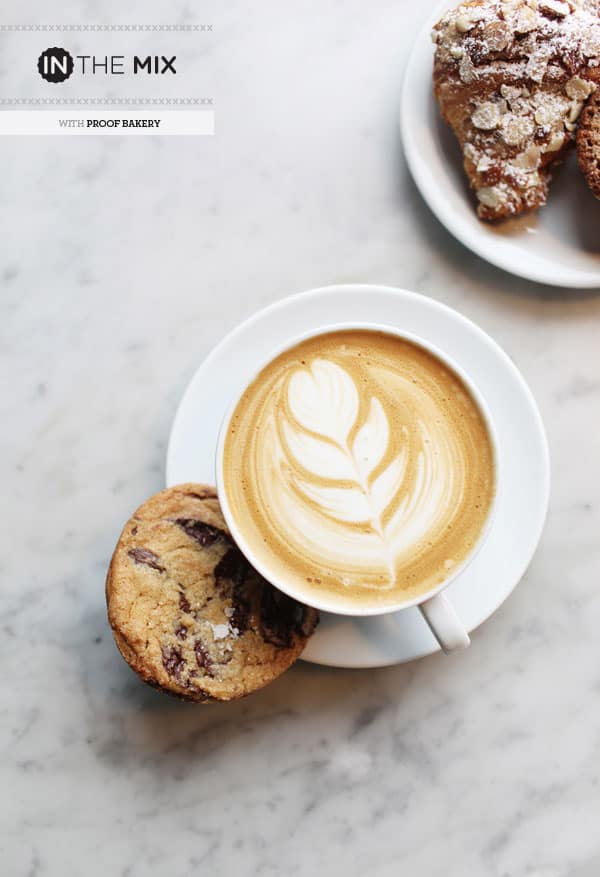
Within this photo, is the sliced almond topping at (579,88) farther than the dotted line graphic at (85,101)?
No

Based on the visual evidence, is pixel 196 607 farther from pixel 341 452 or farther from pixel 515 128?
pixel 515 128

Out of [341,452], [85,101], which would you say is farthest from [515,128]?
[85,101]

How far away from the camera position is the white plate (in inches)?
81.0

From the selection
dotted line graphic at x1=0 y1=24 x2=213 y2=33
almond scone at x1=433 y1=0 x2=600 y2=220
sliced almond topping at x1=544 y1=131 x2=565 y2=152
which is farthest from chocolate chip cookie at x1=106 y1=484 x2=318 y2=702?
dotted line graphic at x1=0 y1=24 x2=213 y2=33

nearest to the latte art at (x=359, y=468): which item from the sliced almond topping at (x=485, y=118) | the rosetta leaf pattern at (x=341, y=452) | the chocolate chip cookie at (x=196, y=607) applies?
the rosetta leaf pattern at (x=341, y=452)

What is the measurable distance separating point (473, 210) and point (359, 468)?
2.58 feet

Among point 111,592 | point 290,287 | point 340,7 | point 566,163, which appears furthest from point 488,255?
point 111,592

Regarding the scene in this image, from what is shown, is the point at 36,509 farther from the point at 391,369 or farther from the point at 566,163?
the point at 566,163

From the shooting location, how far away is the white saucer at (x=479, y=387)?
189 cm

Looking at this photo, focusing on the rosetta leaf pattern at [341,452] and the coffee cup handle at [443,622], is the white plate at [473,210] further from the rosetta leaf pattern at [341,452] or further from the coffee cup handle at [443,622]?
the coffee cup handle at [443,622]

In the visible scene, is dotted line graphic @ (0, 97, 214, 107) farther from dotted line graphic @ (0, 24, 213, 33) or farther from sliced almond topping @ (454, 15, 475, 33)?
sliced almond topping @ (454, 15, 475, 33)

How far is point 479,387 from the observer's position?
1924mm

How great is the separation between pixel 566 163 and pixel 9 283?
1401mm

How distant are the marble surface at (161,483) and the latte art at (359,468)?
504 millimetres
